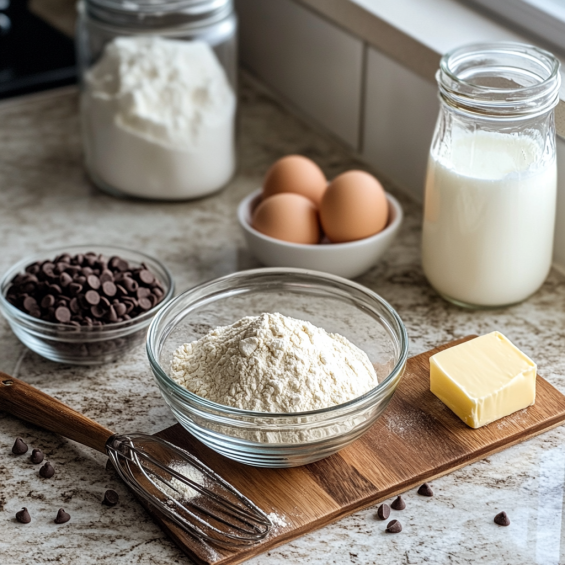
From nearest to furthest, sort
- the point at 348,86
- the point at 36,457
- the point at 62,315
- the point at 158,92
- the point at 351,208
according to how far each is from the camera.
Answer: the point at 36,457 → the point at 62,315 → the point at 351,208 → the point at 158,92 → the point at 348,86

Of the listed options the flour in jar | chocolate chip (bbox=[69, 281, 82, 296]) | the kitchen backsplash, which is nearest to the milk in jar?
the kitchen backsplash

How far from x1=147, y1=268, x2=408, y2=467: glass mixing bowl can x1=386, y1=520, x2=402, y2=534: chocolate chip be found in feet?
0.33

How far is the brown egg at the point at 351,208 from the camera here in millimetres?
1256

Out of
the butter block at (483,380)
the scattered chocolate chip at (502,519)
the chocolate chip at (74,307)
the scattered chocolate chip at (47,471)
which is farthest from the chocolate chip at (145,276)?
the scattered chocolate chip at (502,519)

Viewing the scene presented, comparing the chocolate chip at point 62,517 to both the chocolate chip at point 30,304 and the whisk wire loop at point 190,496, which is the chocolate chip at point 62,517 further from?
the chocolate chip at point 30,304

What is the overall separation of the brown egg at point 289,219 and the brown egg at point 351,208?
0.02 m

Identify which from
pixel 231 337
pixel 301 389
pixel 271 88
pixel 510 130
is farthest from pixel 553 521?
pixel 271 88

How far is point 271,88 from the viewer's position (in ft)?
6.40

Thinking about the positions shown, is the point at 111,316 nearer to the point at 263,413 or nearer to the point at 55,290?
the point at 55,290

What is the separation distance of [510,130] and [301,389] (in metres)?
0.48

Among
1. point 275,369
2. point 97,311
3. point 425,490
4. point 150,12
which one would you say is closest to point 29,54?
point 150,12

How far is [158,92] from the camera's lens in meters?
1.45

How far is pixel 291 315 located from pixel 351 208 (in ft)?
0.64

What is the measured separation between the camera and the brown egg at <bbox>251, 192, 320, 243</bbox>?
128cm
